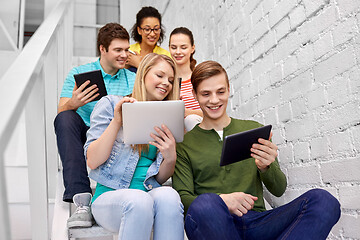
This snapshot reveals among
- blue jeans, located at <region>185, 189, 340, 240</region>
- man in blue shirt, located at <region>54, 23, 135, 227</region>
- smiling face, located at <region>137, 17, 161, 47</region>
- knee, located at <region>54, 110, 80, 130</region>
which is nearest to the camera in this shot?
blue jeans, located at <region>185, 189, 340, 240</region>

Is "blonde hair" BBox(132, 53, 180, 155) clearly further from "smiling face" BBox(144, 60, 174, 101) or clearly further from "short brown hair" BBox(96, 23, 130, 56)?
"short brown hair" BBox(96, 23, 130, 56)

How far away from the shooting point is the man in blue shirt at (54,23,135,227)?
135 cm

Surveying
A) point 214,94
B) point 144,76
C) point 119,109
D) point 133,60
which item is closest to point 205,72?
point 214,94

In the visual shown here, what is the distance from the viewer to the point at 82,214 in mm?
1225

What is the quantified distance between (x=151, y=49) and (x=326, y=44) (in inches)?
53.3

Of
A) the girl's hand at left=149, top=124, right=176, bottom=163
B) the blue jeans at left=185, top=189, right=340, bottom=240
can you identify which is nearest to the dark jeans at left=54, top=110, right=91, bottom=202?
the girl's hand at left=149, top=124, right=176, bottom=163

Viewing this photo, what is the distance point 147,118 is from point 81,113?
0.60 metres

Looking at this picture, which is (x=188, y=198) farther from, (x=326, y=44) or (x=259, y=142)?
(x=326, y=44)

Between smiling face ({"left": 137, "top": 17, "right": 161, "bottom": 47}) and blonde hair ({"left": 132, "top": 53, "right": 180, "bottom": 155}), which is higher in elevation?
smiling face ({"left": 137, "top": 17, "right": 161, "bottom": 47})

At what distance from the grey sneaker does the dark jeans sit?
24 millimetres

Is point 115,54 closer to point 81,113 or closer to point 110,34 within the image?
point 110,34

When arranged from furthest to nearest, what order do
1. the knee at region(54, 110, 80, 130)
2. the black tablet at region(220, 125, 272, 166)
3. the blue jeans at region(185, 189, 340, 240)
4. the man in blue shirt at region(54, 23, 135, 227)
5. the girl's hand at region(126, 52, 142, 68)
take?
the girl's hand at region(126, 52, 142, 68) → the knee at region(54, 110, 80, 130) → the man in blue shirt at region(54, 23, 135, 227) → the black tablet at region(220, 125, 272, 166) → the blue jeans at region(185, 189, 340, 240)

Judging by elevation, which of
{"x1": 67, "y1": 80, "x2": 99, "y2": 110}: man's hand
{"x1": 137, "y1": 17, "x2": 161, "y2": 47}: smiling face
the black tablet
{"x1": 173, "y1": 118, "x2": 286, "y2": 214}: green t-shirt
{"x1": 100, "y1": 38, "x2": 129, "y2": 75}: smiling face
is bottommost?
{"x1": 173, "y1": 118, "x2": 286, "y2": 214}: green t-shirt

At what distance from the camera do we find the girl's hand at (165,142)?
1208mm
